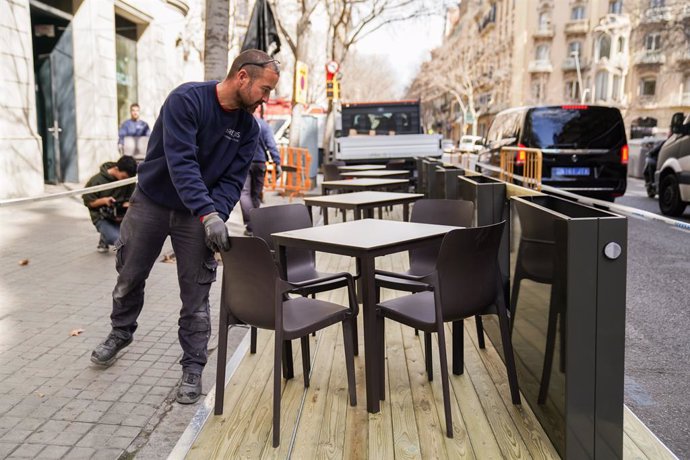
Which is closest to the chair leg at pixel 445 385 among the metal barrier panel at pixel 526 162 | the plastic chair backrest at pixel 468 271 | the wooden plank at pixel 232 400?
the plastic chair backrest at pixel 468 271

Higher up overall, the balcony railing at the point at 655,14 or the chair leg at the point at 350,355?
the balcony railing at the point at 655,14

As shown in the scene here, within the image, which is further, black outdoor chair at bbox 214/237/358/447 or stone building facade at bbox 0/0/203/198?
A: stone building facade at bbox 0/0/203/198

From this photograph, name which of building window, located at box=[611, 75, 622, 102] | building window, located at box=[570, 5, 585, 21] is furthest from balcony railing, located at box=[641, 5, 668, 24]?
building window, located at box=[570, 5, 585, 21]

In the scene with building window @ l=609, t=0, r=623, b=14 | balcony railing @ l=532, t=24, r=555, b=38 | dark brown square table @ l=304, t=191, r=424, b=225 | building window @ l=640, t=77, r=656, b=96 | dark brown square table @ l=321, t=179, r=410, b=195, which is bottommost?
dark brown square table @ l=304, t=191, r=424, b=225

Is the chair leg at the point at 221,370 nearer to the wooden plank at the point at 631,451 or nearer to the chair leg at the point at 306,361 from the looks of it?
the chair leg at the point at 306,361

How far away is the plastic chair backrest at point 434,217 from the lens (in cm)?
464

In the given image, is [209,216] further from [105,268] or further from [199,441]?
[105,268]

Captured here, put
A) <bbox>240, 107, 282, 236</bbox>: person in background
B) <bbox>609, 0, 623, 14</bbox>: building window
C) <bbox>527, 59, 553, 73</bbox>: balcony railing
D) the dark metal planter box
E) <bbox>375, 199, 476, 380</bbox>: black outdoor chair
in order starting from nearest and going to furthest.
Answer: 1. the dark metal planter box
2. <bbox>375, 199, 476, 380</bbox>: black outdoor chair
3. <bbox>240, 107, 282, 236</bbox>: person in background
4. <bbox>609, 0, 623, 14</bbox>: building window
5. <bbox>527, 59, 553, 73</bbox>: balcony railing

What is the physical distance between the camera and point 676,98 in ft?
183

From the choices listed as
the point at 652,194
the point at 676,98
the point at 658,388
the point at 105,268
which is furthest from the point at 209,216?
the point at 676,98

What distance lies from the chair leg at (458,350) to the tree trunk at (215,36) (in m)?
5.33

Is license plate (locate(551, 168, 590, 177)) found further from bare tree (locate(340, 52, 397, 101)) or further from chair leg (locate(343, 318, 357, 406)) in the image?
bare tree (locate(340, 52, 397, 101))

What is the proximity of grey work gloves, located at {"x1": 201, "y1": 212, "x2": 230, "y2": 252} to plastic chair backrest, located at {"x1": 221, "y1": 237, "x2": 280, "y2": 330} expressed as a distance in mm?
37

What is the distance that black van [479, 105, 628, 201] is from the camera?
12.4 metres
